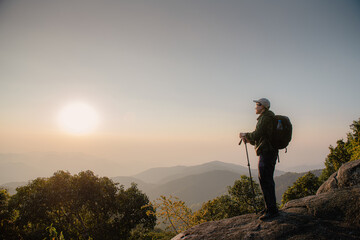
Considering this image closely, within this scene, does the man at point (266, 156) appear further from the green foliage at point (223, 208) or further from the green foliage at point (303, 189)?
the green foliage at point (303, 189)

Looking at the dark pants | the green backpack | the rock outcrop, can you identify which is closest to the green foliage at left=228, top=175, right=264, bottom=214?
the rock outcrop

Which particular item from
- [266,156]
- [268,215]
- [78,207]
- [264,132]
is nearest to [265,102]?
[264,132]

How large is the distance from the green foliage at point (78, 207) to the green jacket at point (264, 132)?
23938 mm

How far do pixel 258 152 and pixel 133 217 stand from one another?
2800 cm

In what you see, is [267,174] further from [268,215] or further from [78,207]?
[78,207]

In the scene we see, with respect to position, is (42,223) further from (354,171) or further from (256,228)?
(354,171)

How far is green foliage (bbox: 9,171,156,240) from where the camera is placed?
22.1 metres

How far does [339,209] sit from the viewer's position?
4293 millimetres

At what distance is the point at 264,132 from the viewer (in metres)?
5.04

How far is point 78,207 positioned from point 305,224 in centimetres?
2978

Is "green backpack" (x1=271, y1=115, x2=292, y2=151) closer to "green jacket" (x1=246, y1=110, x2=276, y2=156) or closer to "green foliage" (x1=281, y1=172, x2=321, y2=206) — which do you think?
"green jacket" (x1=246, y1=110, x2=276, y2=156)

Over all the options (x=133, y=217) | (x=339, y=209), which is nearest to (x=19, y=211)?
(x=133, y=217)

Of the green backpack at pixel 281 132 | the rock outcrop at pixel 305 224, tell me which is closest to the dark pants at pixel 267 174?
Result: the green backpack at pixel 281 132

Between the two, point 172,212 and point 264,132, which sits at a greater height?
point 264,132
